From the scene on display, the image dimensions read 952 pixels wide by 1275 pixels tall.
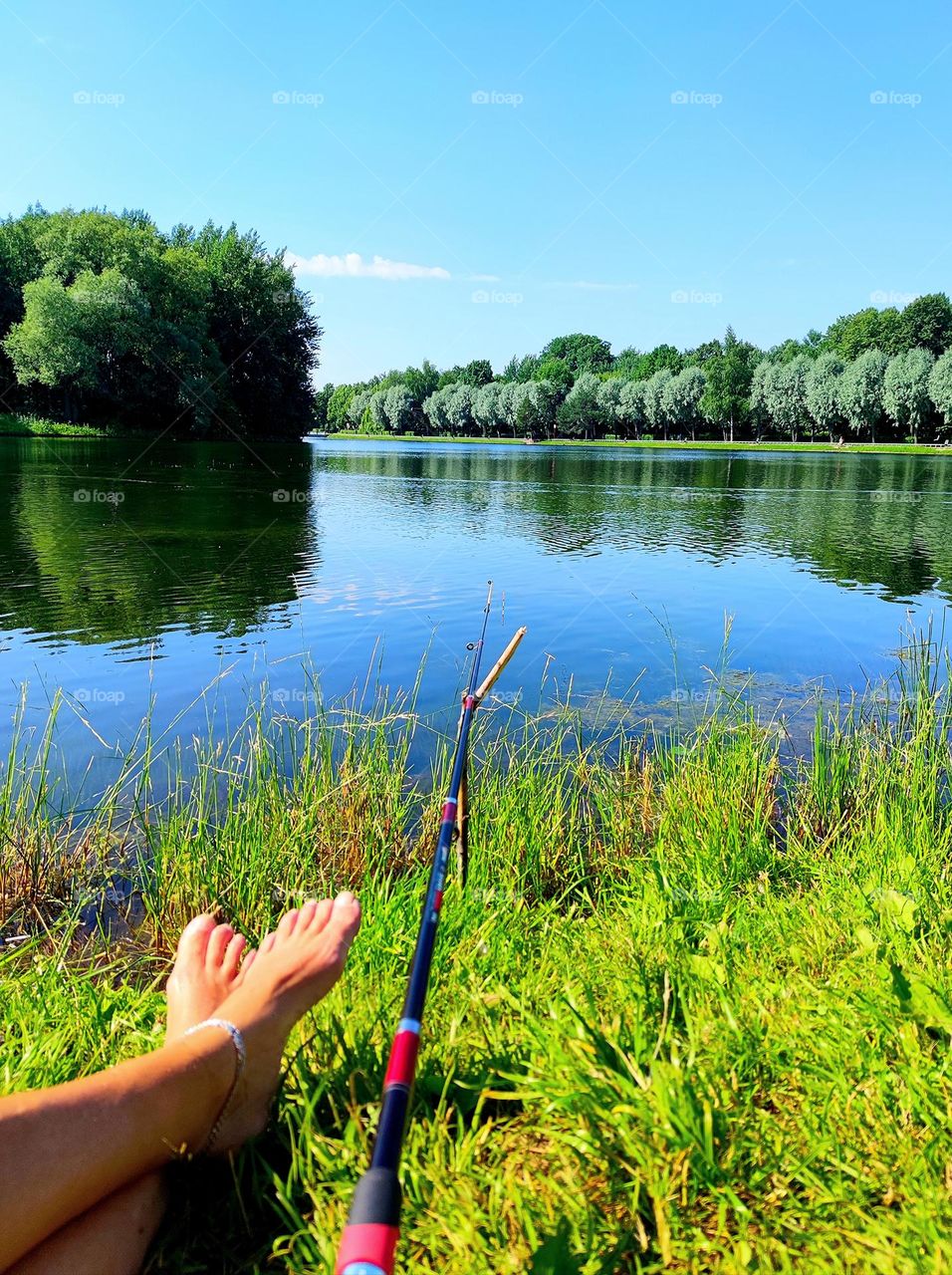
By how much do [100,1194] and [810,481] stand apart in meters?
46.0

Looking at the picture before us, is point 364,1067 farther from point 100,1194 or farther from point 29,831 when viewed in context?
point 29,831

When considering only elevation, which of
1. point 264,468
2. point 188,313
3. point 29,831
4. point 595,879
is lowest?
point 595,879

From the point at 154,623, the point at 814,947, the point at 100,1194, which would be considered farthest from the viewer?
the point at 154,623

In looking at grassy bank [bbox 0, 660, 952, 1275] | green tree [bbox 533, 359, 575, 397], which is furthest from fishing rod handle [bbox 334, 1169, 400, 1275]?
green tree [bbox 533, 359, 575, 397]

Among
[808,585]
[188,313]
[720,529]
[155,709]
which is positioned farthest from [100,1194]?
[188,313]

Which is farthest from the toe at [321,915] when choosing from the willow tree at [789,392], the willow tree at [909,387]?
the willow tree at [789,392]

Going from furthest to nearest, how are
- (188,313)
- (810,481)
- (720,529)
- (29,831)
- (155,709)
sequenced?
(188,313), (810,481), (720,529), (155,709), (29,831)

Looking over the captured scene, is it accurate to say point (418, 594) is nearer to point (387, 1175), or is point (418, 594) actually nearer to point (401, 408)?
point (387, 1175)

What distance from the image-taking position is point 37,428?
55812 mm

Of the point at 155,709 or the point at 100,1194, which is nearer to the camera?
the point at 100,1194

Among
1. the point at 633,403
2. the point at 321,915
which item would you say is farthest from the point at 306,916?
the point at 633,403

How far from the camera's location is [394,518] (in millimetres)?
25938

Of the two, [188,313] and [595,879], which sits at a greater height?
[188,313]

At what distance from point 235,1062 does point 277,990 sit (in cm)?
28
